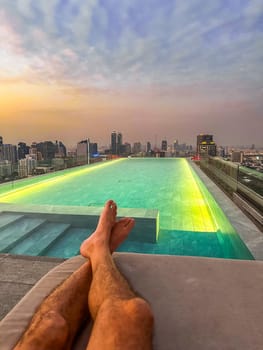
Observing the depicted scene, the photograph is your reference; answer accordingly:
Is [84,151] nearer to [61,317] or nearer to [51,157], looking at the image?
[51,157]

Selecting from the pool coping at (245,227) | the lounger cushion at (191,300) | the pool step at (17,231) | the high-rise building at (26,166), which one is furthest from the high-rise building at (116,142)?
the lounger cushion at (191,300)

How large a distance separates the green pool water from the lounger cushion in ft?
2.70

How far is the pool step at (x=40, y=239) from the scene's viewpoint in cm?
247

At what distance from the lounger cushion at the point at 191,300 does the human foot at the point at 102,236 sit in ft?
0.70

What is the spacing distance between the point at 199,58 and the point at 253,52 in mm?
1950

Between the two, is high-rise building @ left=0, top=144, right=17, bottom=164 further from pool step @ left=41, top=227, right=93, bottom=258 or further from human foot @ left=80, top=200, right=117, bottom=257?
human foot @ left=80, top=200, right=117, bottom=257

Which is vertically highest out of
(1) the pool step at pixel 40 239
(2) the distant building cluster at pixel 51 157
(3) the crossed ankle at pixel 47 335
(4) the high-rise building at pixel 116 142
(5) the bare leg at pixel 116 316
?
(4) the high-rise building at pixel 116 142

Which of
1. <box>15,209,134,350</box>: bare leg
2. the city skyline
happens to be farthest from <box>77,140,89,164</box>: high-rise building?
<box>15,209,134,350</box>: bare leg

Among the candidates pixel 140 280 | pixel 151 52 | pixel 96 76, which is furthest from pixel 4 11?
pixel 140 280

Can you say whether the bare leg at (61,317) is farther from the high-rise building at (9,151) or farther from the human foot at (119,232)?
the high-rise building at (9,151)

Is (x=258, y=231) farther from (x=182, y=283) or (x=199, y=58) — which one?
(x=199, y=58)

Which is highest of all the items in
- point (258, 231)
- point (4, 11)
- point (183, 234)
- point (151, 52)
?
point (151, 52)

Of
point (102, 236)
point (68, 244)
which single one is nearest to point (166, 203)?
point (68, 244)

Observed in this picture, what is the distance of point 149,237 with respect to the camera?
2.98 m
